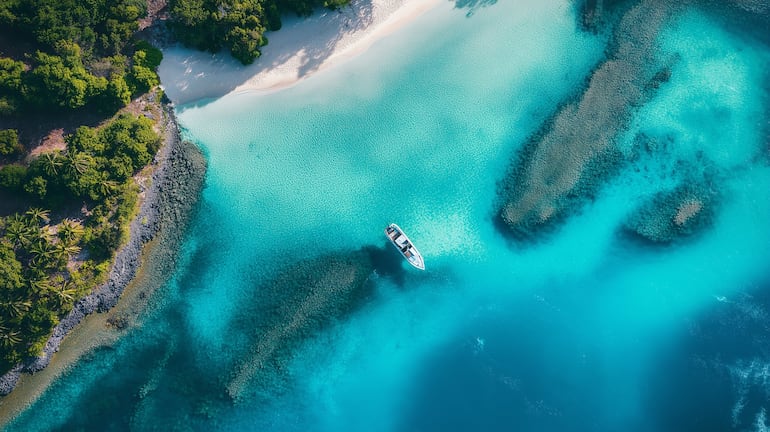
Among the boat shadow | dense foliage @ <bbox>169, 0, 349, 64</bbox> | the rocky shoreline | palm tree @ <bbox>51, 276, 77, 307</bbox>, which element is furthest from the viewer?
the boat shadow

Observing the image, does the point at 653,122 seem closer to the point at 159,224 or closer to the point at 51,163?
the point at 159,224

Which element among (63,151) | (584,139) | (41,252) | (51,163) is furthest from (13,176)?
(584,139)

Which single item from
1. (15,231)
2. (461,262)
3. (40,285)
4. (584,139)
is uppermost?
(15,231)

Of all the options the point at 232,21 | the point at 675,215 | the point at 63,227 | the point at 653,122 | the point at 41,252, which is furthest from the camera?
the point at 653,122

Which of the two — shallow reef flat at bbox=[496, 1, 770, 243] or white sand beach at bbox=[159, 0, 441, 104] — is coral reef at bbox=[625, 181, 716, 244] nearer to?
shallow reef flat at bbox=[496, 1, 770, 243]

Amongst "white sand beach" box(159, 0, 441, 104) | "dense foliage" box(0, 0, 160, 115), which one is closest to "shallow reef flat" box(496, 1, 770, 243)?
"white sand beach" box(159, 0, 441, 104)

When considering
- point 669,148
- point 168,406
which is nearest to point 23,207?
point 168,406

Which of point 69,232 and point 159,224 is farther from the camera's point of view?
point 159,224
